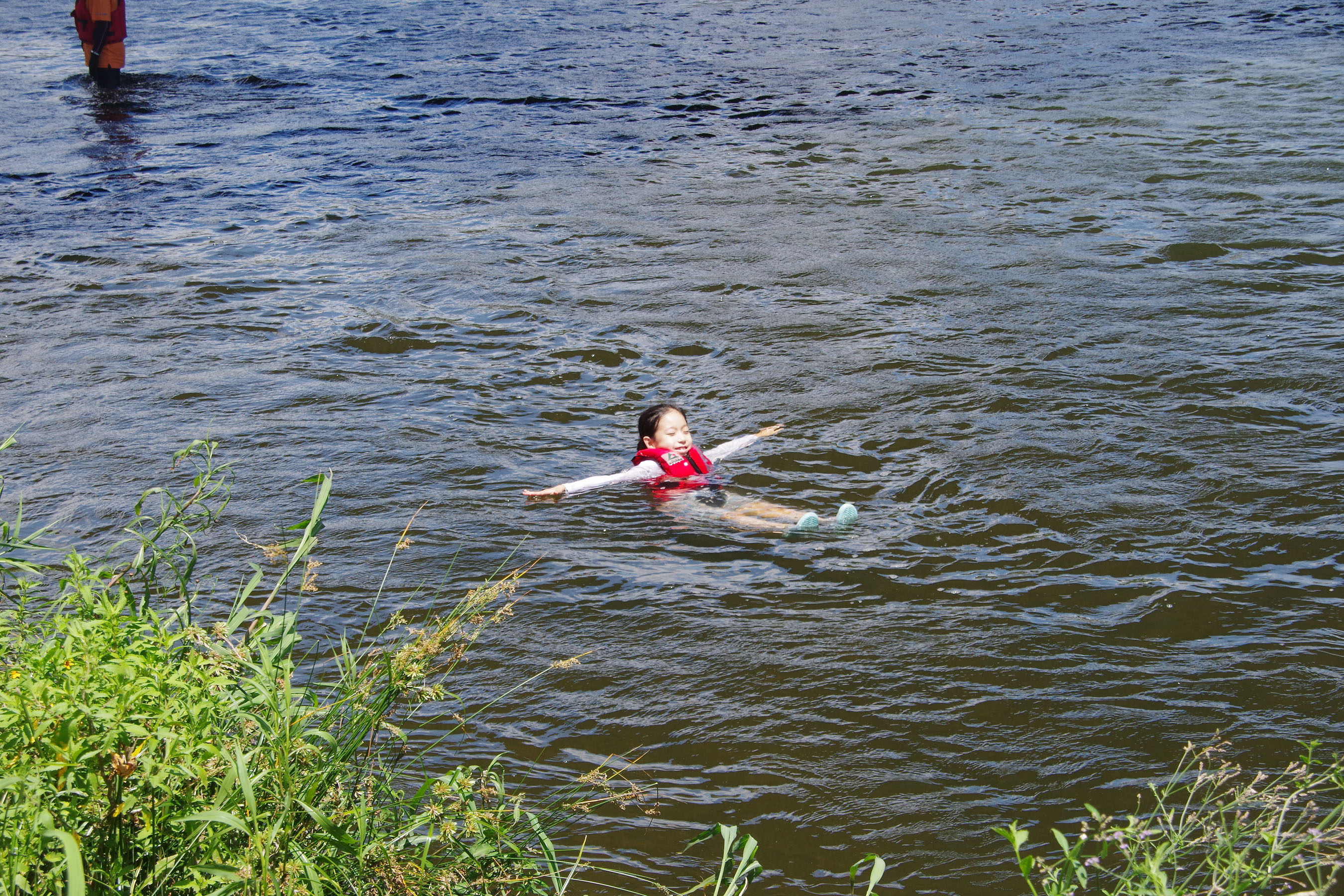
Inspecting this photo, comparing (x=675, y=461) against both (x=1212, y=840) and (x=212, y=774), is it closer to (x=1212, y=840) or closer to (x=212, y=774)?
(x=1212, y=840)

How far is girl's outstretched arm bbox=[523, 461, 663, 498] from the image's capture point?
19.5ft

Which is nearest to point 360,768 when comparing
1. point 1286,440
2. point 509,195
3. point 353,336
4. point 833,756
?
point 833,756

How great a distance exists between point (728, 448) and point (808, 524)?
3.74ft

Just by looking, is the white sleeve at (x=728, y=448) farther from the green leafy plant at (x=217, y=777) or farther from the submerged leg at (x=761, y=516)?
the green leafy plant at (x=217, y=777)

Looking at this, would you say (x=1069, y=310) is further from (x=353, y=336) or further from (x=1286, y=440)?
(x=353, y=336)

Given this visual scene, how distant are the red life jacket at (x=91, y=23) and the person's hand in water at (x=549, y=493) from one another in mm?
15032

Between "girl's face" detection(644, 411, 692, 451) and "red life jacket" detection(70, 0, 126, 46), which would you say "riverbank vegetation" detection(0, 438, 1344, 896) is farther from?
"red life jacket" detection(70, 0, 126, 46)

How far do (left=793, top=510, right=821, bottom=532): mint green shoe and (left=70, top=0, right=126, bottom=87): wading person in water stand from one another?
52.6 ft

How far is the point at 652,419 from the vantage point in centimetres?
632

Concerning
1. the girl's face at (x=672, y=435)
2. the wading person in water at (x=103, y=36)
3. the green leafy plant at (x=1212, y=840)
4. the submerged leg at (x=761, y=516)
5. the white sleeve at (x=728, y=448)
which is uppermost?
the wading person in water at (x=103, y=36)

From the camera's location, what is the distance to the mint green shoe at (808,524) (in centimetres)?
538

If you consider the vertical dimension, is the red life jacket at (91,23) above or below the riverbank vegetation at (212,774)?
above

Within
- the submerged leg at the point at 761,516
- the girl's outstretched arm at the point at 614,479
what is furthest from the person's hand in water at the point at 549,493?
the submerged leg at the point at 761,516

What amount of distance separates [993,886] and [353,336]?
6224mm
